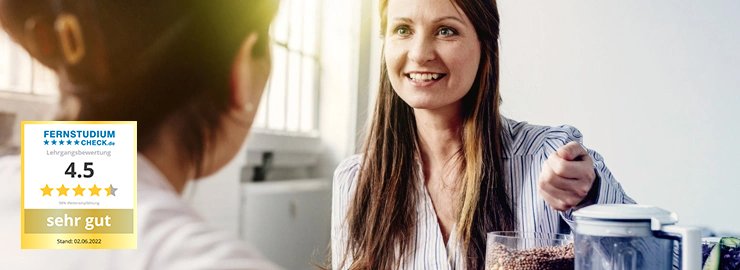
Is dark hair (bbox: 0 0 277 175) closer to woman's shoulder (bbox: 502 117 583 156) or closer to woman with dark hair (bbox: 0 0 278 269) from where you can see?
woman with dark hair (bbox: 0 0 278 269)

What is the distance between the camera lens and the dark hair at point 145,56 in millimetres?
1023

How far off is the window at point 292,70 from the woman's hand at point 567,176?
38 centimetres

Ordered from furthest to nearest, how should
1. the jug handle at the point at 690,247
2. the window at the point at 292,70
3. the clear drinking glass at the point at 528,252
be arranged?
the window at the point at 292,70 → the clear drinking glass at the point at 528,252 → the jug handle at the point at 690,247

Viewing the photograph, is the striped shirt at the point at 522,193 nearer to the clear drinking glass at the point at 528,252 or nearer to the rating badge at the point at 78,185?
the clear drinking glass at the point at 528,252

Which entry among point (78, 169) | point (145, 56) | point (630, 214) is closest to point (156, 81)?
point (145, 56)

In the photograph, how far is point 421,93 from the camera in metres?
1.02

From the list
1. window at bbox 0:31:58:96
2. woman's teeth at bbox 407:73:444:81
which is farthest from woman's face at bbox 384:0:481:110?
window at bbox 0:31:58:96

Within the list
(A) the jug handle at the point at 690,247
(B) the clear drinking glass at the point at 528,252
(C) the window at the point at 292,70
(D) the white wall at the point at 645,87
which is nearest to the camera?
(A) the jug handle at the point at 690,247

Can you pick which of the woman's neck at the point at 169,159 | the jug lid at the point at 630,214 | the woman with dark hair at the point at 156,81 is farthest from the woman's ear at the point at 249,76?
the jug lid at the point at 630,214

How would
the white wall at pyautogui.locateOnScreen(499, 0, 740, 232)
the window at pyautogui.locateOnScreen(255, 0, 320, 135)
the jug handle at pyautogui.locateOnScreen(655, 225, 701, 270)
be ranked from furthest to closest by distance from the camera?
the window at pyautogui.locateOnScreen(255, 0, 320, 135), the white wall at pyautogui.locateOnScreen(499, 0, 740, 232), the jug handle at pyautogui.locateOnScreen(655, 225, 701, 270)

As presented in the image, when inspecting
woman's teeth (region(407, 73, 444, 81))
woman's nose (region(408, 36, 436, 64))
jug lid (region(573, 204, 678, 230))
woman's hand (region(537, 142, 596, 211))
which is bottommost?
jug lid (region(573, 204, 678, 230))

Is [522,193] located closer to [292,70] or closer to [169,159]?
[292,70]

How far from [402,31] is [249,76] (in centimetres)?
24

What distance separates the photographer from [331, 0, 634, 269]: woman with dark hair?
999 mm
